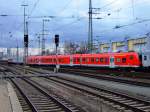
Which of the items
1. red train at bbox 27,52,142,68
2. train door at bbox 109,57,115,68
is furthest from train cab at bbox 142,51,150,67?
train door at bbox 109,57,115,68

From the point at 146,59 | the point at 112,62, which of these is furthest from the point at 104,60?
the point at 146,59

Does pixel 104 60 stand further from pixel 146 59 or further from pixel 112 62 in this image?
pixel 146 59

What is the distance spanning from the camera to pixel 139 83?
28.5m

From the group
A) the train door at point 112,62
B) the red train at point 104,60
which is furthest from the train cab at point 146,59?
the train door at point 112,62

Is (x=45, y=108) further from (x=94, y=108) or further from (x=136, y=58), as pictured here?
(x=136, y=58)

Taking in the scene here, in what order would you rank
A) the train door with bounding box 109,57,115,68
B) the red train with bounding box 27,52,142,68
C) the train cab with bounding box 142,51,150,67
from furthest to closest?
1. the train door with bounding box 109,57,115,68
2. the red train with bounding box 27,52,142,68
3. the train cab with bounding box 142,51,150,67

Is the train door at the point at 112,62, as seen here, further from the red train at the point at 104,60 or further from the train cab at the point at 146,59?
the train cab at the point at 146,59

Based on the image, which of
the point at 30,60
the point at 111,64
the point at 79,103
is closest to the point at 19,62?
the point at 30,60

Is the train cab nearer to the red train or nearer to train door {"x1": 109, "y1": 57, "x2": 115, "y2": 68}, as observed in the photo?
the red train

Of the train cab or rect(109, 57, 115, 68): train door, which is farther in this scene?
rect(109, 57, 115, 68): train door

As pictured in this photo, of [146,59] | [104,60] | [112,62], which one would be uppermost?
[146,59]

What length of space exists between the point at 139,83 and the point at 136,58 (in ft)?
71.3

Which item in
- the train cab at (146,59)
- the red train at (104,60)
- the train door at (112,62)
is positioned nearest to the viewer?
the train cab at (146,59)

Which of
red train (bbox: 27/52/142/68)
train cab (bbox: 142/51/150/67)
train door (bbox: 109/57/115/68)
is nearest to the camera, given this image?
train cab (bbox: 142/51/150/67)
